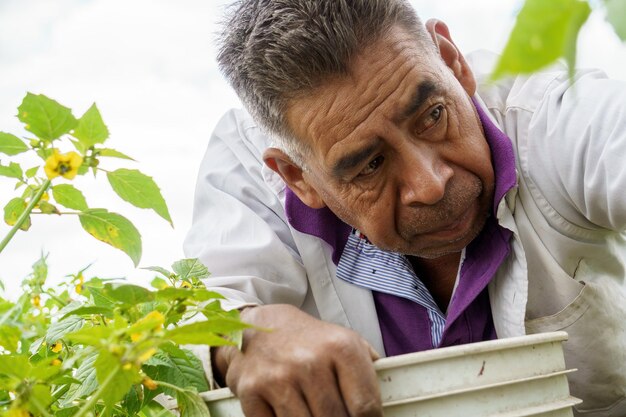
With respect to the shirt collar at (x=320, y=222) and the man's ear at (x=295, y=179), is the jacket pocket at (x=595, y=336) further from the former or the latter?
the man's ear at (x=295, y=179)

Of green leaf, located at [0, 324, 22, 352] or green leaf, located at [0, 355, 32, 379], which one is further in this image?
green leaf, located at [0, 324, 22, 352]

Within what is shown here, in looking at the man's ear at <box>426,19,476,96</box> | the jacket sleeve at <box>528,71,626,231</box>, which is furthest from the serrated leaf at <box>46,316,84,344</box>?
the man's ear at <box>426,19,476,96</box>

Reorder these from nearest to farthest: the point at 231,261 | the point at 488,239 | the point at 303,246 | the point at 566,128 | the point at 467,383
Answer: the point at 467,383
the point at 566,128
the point at 488,239
the point at 231,261
the point at 303,246

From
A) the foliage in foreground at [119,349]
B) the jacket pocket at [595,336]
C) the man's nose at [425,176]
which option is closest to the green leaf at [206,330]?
the foliage in foreground at [119,349]

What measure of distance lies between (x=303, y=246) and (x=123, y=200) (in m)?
0.93

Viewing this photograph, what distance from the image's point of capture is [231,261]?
5.11 ft

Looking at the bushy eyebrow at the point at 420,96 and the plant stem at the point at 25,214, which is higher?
the plant stem at the point at 25,214

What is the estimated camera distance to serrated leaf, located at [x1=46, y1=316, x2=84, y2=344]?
889 millimetres

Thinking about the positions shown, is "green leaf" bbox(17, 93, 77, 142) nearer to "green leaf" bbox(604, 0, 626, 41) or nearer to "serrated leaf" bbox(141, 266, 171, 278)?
"serrated leaf" bbox(141, 266, 171, 278)

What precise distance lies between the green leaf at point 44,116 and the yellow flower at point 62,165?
0.02 meters

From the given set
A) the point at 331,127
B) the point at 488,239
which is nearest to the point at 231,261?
the point at 331,127

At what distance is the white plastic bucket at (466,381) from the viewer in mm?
692

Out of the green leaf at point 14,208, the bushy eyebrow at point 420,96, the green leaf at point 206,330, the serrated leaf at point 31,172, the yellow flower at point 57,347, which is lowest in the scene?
the yellow flower at point 57,347

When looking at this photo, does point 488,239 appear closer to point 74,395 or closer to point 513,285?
point 513,285
